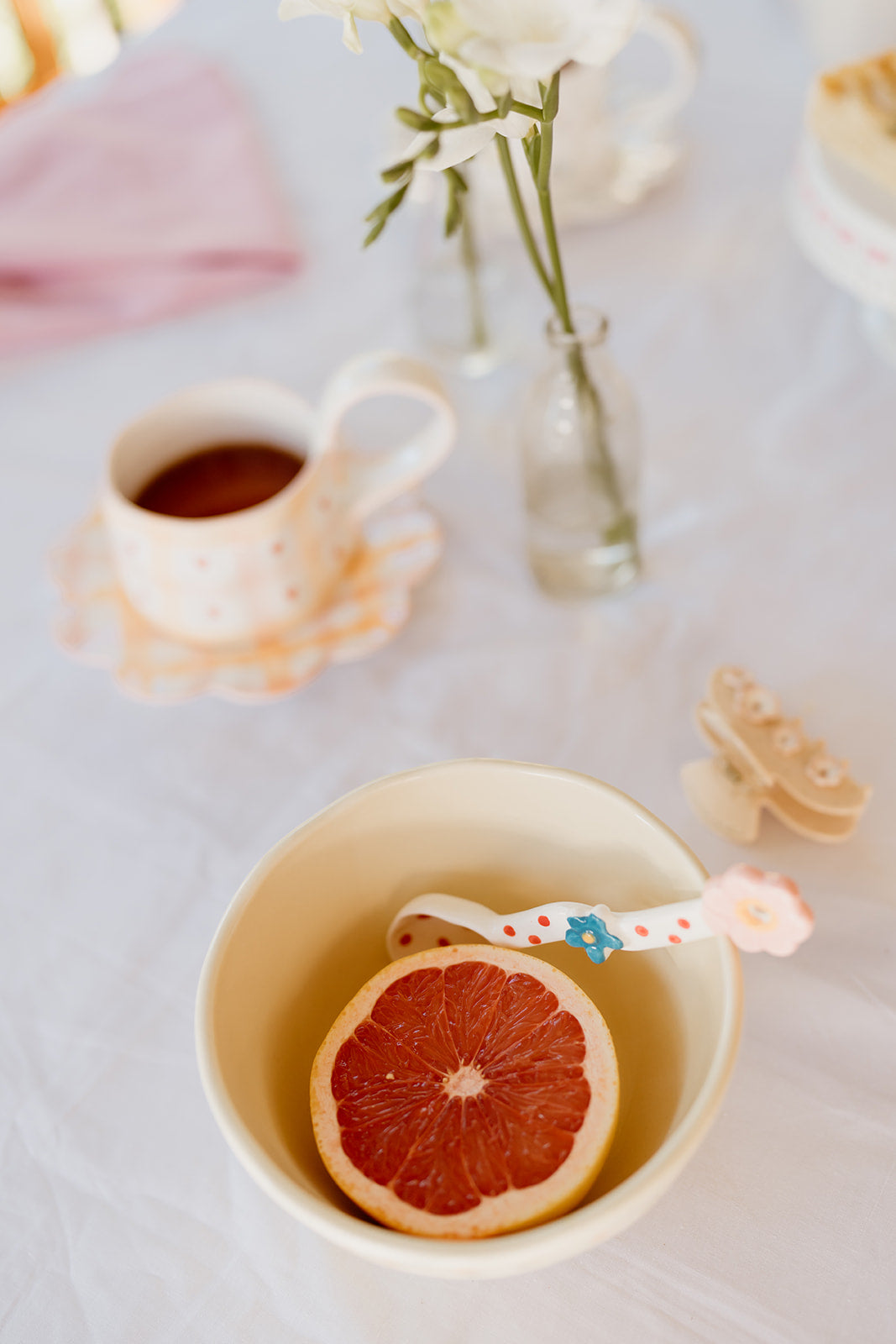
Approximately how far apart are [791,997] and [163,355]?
61 cm

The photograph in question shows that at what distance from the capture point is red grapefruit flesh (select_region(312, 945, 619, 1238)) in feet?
1.22

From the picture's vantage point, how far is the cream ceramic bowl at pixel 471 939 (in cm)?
35

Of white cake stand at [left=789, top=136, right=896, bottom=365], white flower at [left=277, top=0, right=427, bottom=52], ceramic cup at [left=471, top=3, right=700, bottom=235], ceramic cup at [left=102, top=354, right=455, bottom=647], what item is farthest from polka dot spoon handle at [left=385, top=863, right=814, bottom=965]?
ceramic cup at [left=471, top=3, right=700, bottom=235]

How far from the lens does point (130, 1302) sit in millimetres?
429

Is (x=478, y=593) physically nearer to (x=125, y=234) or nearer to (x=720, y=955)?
(x=720, y=955)

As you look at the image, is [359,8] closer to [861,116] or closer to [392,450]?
[392,450]

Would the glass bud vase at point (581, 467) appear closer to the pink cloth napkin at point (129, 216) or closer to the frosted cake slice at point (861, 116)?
the frosted cake slice at point (861, 116)

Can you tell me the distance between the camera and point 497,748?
0.58m

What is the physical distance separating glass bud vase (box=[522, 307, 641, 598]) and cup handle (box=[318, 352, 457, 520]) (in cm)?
5

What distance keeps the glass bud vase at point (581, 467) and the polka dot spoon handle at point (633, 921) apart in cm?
24

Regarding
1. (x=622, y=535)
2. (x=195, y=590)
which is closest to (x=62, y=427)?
(x=195, y=590)

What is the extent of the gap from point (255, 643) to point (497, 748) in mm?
149

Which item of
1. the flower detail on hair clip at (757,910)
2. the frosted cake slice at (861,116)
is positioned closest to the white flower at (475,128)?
the flower detail on hair clip at (757,910)

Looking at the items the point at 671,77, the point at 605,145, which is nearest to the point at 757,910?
the point at 605,145
